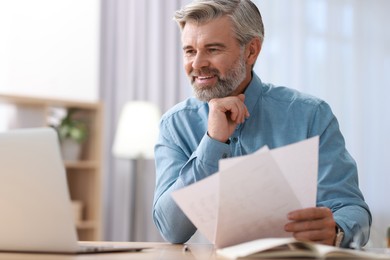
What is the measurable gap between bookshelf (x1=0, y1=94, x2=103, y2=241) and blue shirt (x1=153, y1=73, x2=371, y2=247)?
2326 mm

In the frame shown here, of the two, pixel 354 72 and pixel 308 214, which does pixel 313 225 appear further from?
pixel 354 72

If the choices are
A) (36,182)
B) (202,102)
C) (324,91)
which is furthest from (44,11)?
(36,182)

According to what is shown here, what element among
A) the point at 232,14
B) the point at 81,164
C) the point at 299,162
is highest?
the point at 232,14

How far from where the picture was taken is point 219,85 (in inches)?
86.3

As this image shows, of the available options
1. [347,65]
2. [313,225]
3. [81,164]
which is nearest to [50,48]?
[81,164]

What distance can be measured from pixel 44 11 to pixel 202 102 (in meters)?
2.65

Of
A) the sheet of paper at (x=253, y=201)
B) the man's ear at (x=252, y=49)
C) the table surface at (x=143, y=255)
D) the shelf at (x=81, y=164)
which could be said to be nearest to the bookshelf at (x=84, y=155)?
the shelf at (x=81, y=164)

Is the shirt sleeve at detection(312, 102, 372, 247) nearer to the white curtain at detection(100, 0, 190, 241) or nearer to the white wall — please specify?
the white curtain at detection(100, 0, 190, 241)

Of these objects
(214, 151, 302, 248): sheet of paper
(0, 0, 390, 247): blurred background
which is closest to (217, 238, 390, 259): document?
(214, 151, 302, 248): sheet of paper

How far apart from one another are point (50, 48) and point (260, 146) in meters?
2.80

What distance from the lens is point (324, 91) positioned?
13.7ft

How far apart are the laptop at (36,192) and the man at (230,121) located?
1.63 ft

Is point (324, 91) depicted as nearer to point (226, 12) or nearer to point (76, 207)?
point (76, 207)

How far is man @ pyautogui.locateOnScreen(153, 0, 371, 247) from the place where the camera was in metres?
1.87
